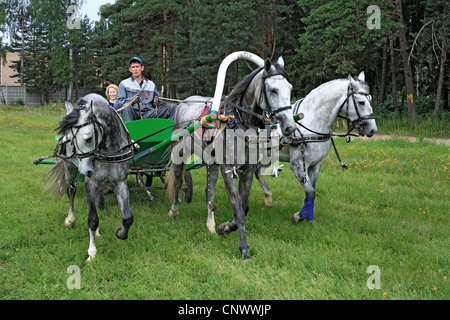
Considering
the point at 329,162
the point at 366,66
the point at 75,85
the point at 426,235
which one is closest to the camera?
the point at 426,235

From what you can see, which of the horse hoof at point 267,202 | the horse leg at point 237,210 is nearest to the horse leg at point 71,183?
the horse leg at point 237,210

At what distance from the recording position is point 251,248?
4.77 meters

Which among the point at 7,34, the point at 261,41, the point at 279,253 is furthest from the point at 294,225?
the point at 7,34

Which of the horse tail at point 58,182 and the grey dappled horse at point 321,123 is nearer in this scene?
the grey dappled horse at point 321,123

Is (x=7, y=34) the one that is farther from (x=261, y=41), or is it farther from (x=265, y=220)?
(x=265, y=220)

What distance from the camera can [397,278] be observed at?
12.8ft

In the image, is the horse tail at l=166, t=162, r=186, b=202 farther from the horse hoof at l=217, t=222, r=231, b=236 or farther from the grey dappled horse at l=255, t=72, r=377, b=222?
the grey dappled horse at l=255, t=72, r=377, b=222

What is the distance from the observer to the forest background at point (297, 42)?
1630 centimetres

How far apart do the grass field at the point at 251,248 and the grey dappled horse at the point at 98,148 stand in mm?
598

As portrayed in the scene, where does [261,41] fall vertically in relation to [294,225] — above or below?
above

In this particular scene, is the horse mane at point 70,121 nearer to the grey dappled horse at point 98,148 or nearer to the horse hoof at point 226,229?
the grey dappled horse at point 98,148

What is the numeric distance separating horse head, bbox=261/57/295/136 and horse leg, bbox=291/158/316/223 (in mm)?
1724

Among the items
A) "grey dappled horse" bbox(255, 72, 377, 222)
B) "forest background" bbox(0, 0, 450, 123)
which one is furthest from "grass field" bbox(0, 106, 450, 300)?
"forest background" bbox(0, 0, 450, 123)
